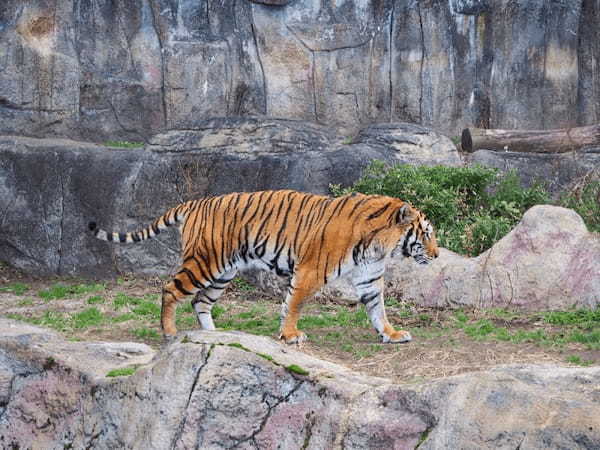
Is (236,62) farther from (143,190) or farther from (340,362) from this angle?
(340,362)

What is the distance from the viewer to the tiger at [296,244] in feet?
23.2

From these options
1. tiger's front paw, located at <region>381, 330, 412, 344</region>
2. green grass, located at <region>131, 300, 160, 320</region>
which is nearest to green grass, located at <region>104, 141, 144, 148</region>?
green grass, located at <region>131, 300, 160, 320</region>

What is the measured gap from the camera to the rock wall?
12.3 m

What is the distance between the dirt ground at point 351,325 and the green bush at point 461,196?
1.25 meters

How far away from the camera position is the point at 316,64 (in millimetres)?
13141

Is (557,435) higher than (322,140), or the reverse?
(322,140)

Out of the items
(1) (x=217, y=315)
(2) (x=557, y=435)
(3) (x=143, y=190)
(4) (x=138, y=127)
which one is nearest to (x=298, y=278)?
(1) (x=217, y=315)

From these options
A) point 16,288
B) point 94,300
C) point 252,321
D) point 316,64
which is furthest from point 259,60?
point 252,321

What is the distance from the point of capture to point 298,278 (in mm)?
7062

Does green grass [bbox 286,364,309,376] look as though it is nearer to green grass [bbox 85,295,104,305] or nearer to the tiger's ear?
the tiger's ear

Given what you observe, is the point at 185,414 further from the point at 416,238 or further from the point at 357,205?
the point at 416,238

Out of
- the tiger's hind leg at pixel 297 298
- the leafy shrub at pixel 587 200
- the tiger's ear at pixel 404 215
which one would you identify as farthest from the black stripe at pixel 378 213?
the leafy shrub at pixel 587 200

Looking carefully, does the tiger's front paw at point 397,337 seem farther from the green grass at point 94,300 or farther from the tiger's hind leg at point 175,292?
the green grass at point 94,300

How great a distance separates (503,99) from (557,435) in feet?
32.2
